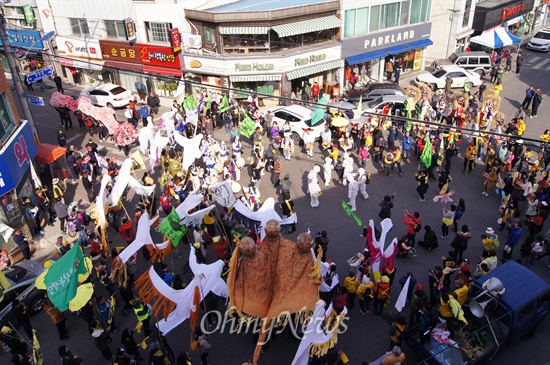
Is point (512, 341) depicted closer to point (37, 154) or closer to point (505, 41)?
point (37, 154)

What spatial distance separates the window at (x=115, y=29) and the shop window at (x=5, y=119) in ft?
42.7

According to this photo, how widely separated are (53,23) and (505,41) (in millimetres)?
29054

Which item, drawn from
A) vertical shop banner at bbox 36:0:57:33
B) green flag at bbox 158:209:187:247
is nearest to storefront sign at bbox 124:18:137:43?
vertical shop banner at bbox 36:0:57:33

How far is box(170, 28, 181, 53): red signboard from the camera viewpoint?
85.4 ft

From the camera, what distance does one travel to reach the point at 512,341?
11062 millimetres

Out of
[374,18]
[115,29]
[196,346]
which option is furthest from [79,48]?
[196,346]

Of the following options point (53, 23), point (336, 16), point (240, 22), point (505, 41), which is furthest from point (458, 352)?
point (53, 23)

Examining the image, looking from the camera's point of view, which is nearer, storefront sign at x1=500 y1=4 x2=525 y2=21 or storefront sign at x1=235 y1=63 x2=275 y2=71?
storefront sign at x1=235 y1=63 x2=275 y2=71

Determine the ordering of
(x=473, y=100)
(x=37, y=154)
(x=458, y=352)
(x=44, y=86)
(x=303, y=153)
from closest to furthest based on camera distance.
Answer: (x=458, y=352)
(x=37, y=154)
(x=303, y=153)
(x=473, y=100)
(x=44, y=86)

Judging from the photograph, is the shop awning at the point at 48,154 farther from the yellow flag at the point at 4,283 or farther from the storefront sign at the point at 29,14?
the storefront sign at the point at 29,14

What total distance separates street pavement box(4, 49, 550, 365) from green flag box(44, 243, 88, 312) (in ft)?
6.33

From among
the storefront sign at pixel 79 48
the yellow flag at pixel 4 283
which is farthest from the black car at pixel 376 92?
the yellow flag at pixel 4 283

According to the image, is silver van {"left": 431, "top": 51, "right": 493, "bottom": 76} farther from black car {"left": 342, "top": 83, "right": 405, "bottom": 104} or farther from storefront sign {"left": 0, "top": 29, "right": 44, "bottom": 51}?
storefront sign {"left": 0, "top": 29, "right": 44, "bottom": 51}

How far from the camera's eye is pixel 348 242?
15.4m
